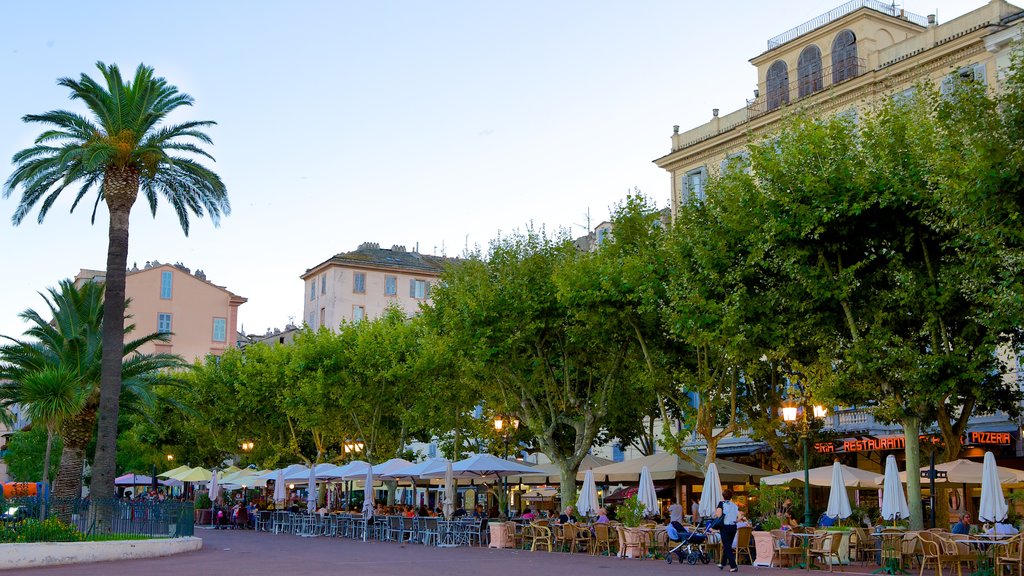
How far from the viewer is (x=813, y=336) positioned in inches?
953

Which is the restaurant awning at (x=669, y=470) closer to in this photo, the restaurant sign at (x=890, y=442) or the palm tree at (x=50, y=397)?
the restaurant sign at (x=890, y=442)

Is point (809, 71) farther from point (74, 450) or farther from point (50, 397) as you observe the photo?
point (74, 450)

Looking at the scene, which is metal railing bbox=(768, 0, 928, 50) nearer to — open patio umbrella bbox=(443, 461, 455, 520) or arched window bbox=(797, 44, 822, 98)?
arched window bbox=(797, 44, 822, 98)

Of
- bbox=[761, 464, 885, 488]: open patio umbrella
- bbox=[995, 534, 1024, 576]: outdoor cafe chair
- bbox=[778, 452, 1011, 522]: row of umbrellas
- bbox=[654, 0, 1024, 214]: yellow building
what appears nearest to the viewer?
bbox=[995, 534, 1024, 576]: outdoor cafe chair

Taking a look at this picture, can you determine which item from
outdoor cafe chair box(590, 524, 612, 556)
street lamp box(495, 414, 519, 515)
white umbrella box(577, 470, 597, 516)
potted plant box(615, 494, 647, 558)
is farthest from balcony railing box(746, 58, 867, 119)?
outdoor cafe chair box(590, 524, 612, 556)

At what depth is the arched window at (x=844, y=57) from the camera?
130ft

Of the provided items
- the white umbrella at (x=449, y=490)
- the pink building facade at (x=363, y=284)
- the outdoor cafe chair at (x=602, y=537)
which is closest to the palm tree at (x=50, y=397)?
the white umbrella at (x=449, y=490)

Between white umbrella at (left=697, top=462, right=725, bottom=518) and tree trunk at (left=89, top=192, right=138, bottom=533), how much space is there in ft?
50.1

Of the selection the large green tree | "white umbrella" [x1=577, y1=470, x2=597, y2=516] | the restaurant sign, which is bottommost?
"white umbrella" [x1=577, y1=470, x2=597, y2=516]

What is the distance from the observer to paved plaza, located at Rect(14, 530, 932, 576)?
19.7 metres

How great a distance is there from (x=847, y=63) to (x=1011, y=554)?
1017 inches

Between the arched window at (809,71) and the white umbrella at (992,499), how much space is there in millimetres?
23118

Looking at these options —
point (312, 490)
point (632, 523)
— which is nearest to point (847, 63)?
point (632, 523)

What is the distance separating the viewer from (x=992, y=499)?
21.1m
